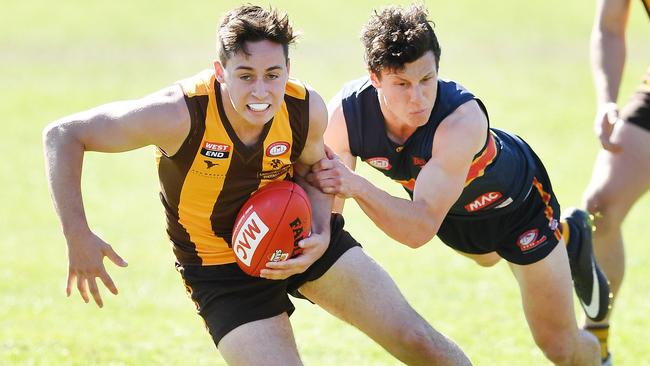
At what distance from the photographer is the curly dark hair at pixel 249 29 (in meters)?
4.81

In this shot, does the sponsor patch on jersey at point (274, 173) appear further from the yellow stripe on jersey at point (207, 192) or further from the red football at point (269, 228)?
the yellow stripe on jersey at point (207, 192)

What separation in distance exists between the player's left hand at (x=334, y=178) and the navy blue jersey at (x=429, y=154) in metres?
0.41

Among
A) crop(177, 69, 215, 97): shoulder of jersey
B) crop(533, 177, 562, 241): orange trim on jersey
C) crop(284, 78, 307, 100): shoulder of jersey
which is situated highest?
crop(177, 69, 215, 97): shoulder of jersey

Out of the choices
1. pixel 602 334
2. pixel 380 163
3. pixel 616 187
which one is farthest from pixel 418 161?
pixel 602 334

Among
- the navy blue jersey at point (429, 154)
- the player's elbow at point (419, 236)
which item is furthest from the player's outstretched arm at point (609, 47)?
the player's elbow at point (419, 236)

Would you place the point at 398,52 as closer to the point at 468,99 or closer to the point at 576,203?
the point at 468,99

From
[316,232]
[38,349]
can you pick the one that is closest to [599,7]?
[316,232]

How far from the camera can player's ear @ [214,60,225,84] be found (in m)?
4.96

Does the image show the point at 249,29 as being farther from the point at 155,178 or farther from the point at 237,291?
the point at 155,178

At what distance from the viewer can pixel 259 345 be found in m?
4.98

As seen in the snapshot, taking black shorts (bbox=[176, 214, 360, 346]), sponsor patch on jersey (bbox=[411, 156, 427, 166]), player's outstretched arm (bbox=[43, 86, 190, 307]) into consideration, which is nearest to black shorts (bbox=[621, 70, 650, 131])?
sponsor patch on jersey (bbox=[411, 156, 427, 166])

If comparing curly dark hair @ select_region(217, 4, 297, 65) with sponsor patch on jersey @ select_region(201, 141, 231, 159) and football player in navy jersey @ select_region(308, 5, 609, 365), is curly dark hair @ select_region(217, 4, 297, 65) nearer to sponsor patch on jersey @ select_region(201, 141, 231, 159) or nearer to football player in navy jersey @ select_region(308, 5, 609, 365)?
sponsor patch on jersey @ select_region(201, 141, 231, 159)

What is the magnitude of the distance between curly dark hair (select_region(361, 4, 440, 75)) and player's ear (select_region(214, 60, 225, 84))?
2.70 ft

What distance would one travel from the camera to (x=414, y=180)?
Result: 5.77 metres
